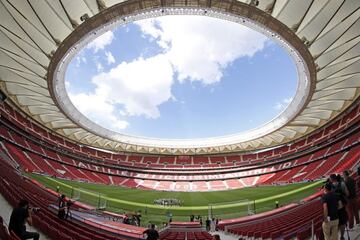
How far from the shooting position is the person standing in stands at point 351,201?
745 centimetres

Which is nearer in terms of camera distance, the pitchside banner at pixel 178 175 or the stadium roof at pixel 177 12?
the stadium roof at pixel 177 12

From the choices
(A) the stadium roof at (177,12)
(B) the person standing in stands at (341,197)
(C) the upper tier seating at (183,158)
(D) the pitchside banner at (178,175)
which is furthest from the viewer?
(C) the upper tier seating at (183,158)

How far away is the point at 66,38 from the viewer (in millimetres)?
26000

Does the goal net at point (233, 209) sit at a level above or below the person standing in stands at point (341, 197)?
below

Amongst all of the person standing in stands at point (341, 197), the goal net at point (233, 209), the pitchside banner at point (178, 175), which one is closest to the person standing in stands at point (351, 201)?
the person standing in stands at point (341, 197)

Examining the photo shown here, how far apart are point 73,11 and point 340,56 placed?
79.1ft

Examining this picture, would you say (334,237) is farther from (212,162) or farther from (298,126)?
(212,162)

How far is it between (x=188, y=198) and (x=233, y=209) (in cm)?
1073

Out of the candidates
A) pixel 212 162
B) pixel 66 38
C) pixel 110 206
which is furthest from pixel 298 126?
pixel 66 38

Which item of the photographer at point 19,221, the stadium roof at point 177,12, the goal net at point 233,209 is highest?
the stadium roof at point 177,12

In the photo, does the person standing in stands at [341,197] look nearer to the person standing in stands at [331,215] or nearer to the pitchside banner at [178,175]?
the person standing in stands at [331,215]

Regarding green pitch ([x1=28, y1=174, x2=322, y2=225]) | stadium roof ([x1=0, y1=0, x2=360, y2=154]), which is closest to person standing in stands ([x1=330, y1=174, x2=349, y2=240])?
green pitch ([x1=28, y1=174, x2=322, y2=225])

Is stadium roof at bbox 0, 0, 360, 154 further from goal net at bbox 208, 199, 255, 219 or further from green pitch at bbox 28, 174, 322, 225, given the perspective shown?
goal net at bbox 208, 199, 255, 219

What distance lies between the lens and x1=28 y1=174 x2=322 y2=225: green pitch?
90.2 feet
